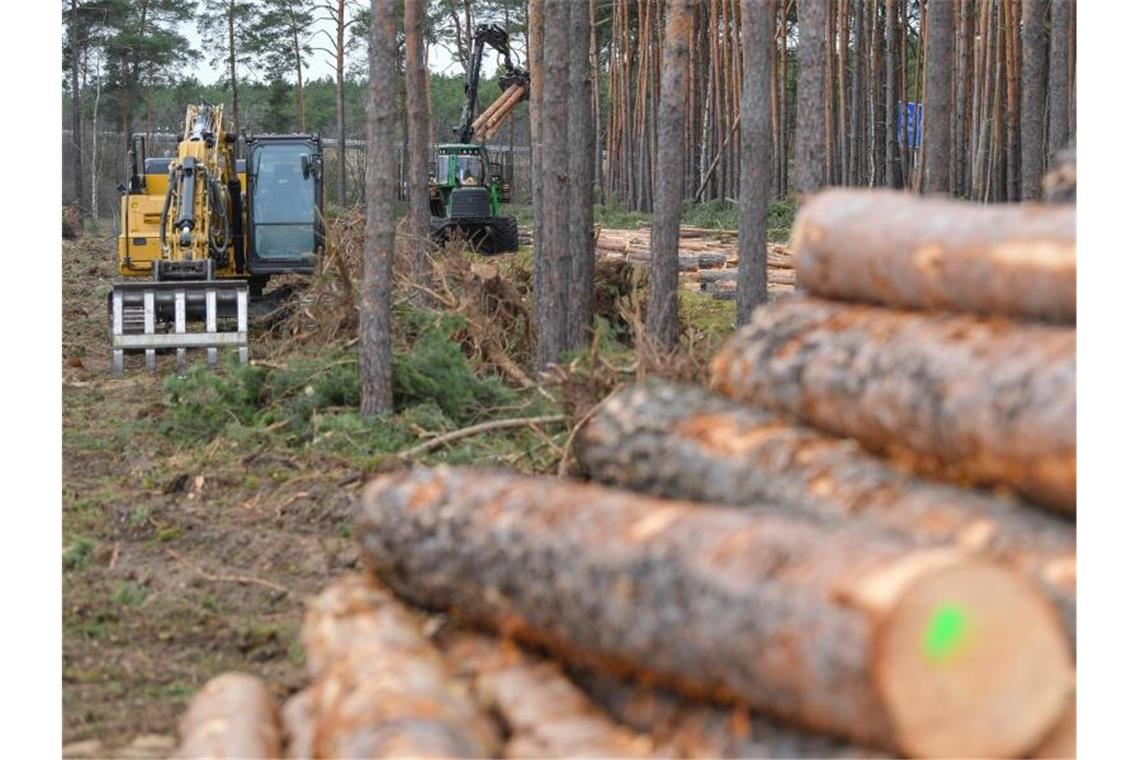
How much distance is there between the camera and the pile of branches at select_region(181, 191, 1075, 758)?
450cm

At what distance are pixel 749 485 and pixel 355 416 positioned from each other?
306 inches

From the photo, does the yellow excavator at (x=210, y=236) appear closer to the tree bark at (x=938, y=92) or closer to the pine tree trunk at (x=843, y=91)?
the tree bark at (x=938, y=92)

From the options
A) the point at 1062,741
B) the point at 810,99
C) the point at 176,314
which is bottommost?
the point at 1062,741

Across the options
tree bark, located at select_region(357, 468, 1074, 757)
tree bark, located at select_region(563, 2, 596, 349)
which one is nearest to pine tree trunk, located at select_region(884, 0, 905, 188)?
tree bark, located at select_region(563, 2, 596, 349)

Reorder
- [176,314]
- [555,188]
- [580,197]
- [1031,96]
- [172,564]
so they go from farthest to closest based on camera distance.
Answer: [1031,96] → [176,314] → [580,197] → [555,188] → [172,564]

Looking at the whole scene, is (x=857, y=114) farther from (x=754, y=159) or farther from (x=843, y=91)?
(x=754, y=159)

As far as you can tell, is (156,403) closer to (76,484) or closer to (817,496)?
(76,484)

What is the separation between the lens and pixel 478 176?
99.9 feet

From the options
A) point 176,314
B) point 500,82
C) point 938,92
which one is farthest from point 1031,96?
point 500,82

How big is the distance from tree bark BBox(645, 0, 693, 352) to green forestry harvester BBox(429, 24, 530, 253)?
13.8m

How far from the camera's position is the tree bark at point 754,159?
13.6 m

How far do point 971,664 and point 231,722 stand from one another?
9.86 ft

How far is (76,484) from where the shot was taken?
11609 mm

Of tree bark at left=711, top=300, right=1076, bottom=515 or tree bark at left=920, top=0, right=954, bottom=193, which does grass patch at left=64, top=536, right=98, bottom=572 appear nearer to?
tree bark at left=711, top=300, right=1076, bottom=515
